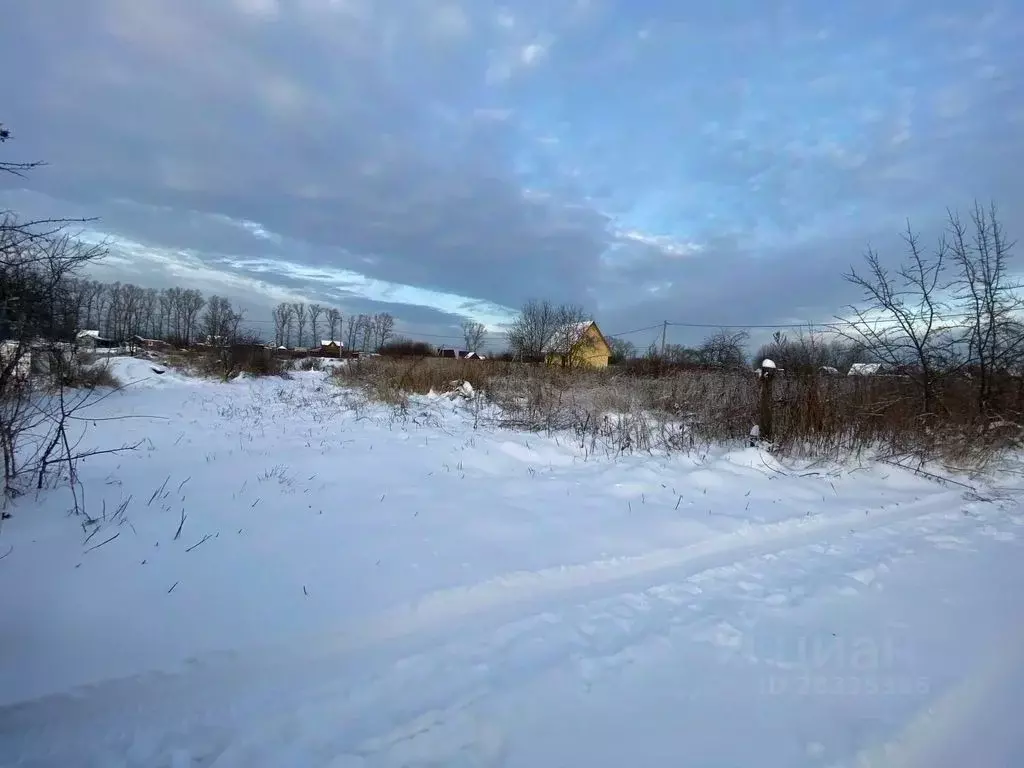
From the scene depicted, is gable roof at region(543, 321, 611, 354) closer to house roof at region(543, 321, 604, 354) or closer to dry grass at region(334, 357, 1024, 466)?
house roof at region(543, 321, 604, 354)

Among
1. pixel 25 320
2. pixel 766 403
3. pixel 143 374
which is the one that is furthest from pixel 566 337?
pixel 25 320

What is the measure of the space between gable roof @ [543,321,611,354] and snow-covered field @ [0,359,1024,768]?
24237 millimetres

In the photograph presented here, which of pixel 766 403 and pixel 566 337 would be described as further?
pixel 566 337

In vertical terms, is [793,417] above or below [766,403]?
below

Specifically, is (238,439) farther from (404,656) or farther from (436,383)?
(436,383)

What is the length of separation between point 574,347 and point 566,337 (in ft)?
3.98

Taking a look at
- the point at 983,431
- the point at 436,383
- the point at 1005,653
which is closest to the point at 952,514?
the point at 1005,653

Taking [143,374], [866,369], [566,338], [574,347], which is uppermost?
[566,338]

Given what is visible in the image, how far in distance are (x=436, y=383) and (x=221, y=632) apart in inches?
603

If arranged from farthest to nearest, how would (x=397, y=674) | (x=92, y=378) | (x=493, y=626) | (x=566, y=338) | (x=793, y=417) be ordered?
1. (x=566, y=338)
2. (x=92, y=378)
3. (x=793, y=417)
4. (x=493, y=626)
5. (x=397, y=674)

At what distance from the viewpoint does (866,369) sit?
11375mm

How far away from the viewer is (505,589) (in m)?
3.65

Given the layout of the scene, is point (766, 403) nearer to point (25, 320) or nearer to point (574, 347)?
point (25, 320)

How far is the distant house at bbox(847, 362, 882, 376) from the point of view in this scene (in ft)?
36.0
